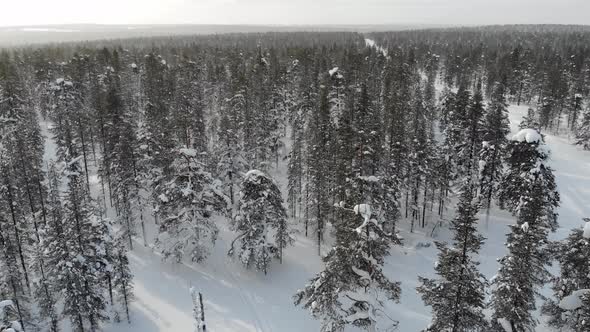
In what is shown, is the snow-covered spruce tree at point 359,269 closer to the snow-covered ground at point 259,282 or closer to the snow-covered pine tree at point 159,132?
the snow-covered ground at point 259,282

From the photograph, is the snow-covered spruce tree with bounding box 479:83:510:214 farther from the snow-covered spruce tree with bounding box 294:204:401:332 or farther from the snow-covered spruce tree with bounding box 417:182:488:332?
the snow-covered spruce tree with bounding box 294:204:401:332

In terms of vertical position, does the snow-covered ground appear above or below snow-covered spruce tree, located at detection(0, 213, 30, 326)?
below

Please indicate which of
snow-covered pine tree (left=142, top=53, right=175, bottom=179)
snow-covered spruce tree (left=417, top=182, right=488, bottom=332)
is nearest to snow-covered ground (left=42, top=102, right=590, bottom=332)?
snow-covered pine tree (left=142, top=53, right=175, bottom=179)

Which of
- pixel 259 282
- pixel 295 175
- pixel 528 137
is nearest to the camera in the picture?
pixel 528 137

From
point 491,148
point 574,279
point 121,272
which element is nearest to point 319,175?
point 121,272

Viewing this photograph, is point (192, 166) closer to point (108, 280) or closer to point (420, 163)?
point (108, 280)

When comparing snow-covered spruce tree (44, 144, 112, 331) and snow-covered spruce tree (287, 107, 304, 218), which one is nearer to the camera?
snow-covered spruce tree (44, 144, 112, 331)

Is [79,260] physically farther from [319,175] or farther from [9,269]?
[319,175]

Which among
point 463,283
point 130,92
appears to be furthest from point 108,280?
point 130,92
